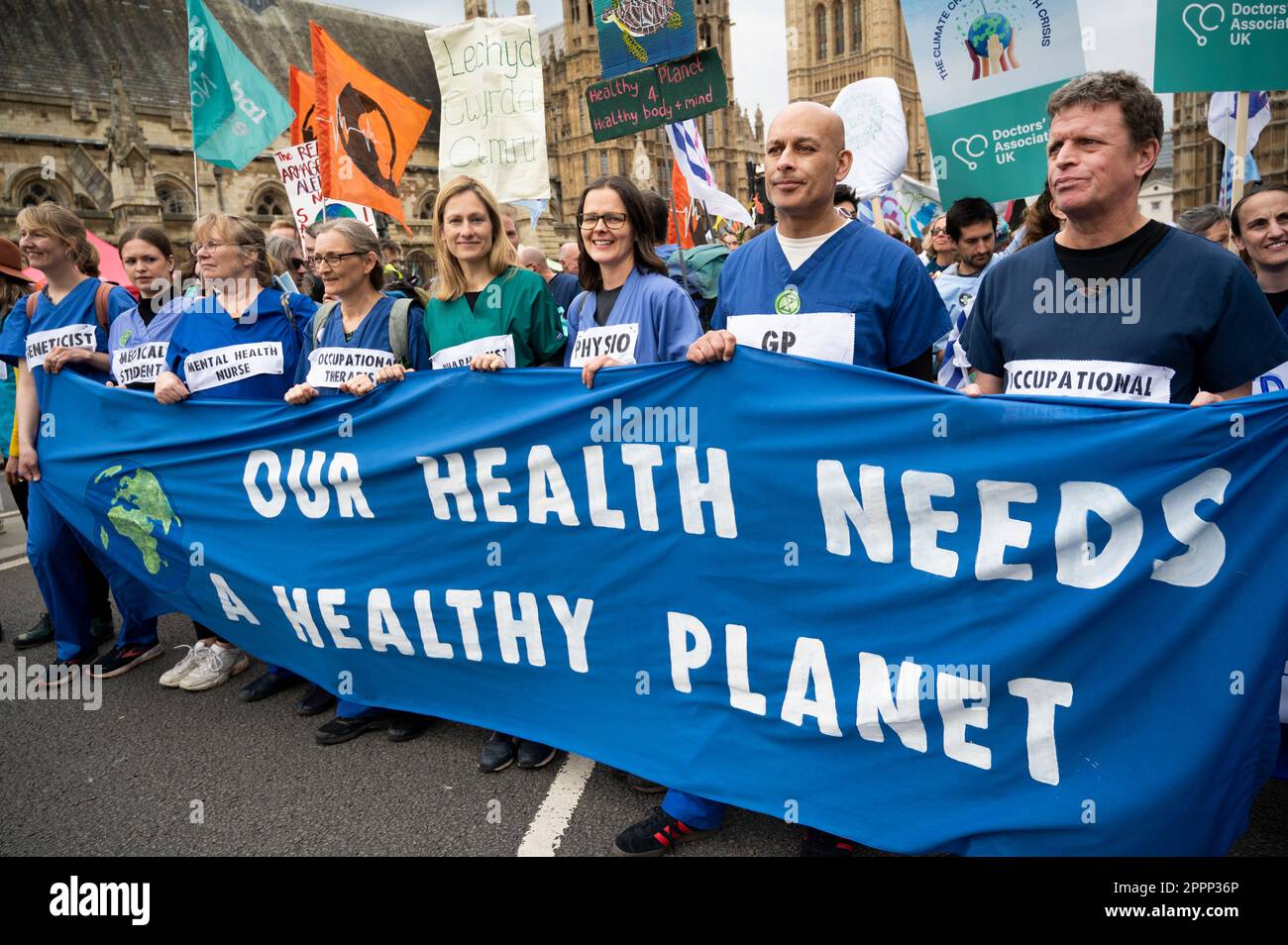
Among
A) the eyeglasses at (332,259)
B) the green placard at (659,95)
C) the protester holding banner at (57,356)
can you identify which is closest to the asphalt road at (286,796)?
the protester holding banner at (57,356)

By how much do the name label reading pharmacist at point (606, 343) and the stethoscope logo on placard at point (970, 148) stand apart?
2.82 meters

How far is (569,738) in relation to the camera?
318 cm

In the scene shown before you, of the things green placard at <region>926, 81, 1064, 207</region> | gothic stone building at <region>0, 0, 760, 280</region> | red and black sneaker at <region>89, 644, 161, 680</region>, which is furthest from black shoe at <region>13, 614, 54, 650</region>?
gothic stone building at <region>0, 0, 760, 280</region>

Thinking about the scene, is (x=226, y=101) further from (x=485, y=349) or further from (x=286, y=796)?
(x=286, y=796)

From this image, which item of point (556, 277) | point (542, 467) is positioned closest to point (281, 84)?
point (556, 277)

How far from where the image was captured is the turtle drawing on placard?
13.6 feet

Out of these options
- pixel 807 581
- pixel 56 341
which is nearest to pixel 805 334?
pixel 807 581

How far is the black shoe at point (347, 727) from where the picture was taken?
3.67 metres

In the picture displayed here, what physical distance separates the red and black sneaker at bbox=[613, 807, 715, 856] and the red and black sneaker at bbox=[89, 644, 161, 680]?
3277 millimetres

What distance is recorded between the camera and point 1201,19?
165 inches

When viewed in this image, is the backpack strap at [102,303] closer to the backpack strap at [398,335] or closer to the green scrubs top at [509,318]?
the backpack strap at [398,335]

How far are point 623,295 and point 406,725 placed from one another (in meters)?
2.05
